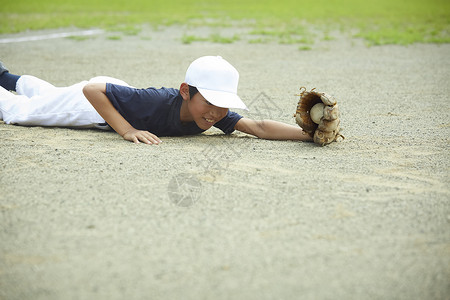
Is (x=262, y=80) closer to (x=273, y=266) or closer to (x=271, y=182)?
(x=271, y=182)

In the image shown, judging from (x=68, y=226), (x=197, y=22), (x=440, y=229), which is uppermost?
(x=197, y=22)

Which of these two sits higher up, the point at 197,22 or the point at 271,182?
the point at 197,22

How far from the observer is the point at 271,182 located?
8.25 ft

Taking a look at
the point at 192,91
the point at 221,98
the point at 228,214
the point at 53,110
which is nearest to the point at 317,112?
the point at 221,98

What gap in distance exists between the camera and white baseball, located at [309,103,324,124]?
10.2ft

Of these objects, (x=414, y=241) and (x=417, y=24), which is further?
(x=417, y=24)

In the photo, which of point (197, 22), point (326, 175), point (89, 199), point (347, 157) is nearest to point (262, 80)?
point (347, 157)

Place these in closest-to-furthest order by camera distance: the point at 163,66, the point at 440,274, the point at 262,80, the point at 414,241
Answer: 1. the point at 440,274
2. the point at 414,241
3. the point at 262,80
4. the point at 163,66

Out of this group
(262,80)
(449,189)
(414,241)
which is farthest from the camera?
(262,80)

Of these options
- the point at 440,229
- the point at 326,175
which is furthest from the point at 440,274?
the point at 326,175

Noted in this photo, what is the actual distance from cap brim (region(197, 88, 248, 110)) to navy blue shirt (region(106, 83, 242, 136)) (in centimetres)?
37

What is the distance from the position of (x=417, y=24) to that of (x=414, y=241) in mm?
10908

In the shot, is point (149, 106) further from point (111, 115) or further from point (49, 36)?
point (49, 36)

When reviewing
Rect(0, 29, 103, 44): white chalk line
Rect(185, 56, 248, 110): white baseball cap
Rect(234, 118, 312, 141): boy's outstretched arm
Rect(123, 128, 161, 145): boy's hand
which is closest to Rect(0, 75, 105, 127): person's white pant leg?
Rect(123, 128, 161, 145): boy's hand
